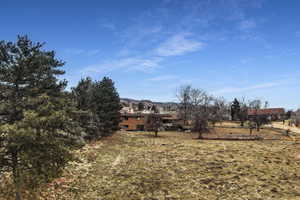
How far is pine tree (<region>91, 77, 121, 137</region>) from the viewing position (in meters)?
40.2

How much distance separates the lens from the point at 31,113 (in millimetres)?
9812

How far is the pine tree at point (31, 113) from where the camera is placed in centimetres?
1048

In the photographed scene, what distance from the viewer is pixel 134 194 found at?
15.5m

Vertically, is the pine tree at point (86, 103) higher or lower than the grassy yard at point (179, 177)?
higher

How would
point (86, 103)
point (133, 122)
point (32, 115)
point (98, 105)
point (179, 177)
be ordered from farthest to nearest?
point (133, 122) < point (98, 105) < point (86, 103) < point (179, 177) < point (32, 115)

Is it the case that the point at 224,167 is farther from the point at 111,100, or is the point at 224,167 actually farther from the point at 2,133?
the point at 111,100

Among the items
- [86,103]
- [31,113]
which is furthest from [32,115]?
[86,103]

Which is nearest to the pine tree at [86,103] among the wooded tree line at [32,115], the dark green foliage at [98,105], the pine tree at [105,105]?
the dark green foliage at [98,105]

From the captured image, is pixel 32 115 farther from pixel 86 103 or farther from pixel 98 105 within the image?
pixel 98 105

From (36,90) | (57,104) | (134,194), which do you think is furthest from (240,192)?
(36,90)

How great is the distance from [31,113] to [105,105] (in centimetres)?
3146

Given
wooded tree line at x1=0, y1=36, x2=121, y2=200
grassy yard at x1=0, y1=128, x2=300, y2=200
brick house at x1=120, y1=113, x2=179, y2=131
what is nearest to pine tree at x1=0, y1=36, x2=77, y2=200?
wooded tree line at x1=0, y1=36, x2=121, y2=200

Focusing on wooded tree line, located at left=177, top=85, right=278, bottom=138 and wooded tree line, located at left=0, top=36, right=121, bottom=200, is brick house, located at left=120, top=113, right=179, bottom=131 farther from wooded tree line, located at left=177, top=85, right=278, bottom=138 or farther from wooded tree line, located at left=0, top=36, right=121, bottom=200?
wooded tree line, located at left=0, top=36, right=121, bottom=200

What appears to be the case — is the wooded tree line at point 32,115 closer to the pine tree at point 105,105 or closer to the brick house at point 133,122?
the pine tree at point 105,105
